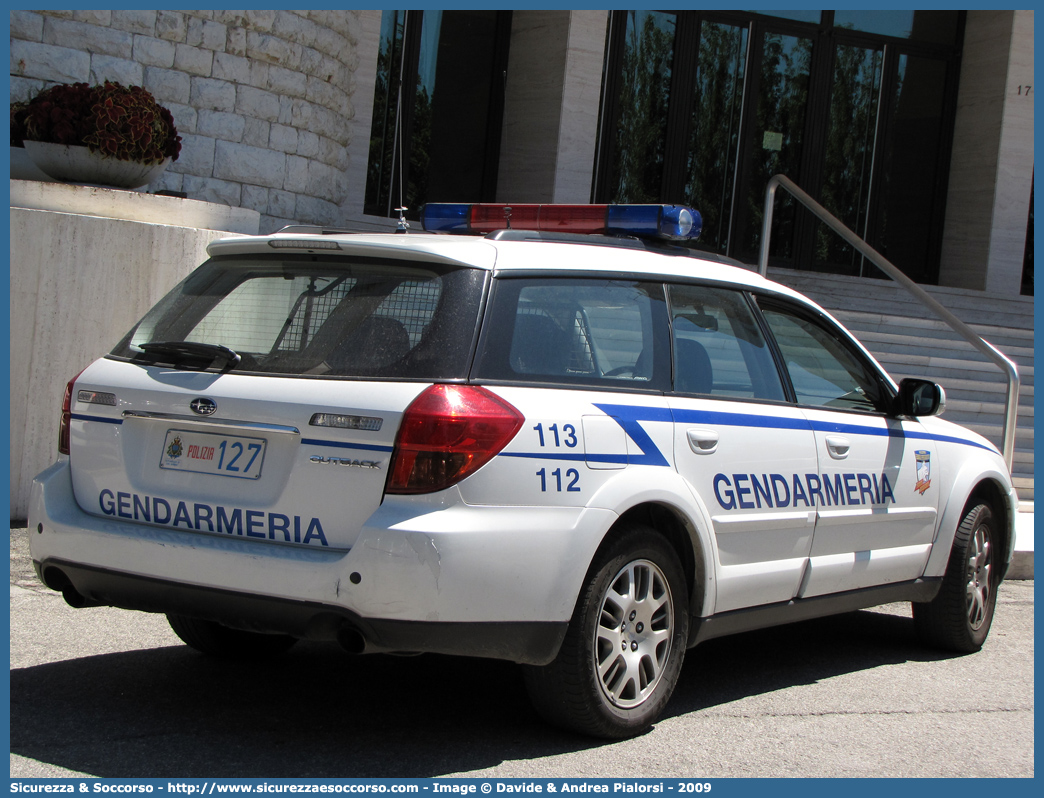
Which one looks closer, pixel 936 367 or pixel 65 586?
pixel 65 586

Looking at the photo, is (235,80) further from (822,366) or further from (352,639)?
(352,639)

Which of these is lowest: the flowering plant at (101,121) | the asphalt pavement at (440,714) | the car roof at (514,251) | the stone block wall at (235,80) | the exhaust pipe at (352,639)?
the asphalt pavement at (440,714)

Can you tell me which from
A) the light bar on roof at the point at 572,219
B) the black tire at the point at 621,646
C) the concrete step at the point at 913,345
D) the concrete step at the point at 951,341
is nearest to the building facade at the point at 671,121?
the concrete step at the point at 951,341

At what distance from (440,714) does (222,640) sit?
1.05 meters

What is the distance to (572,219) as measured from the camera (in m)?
4.90

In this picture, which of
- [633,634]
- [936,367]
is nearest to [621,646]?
[633,634]

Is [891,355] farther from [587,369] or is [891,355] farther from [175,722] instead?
[175,722]

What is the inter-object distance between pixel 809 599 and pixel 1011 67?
14.2 meters

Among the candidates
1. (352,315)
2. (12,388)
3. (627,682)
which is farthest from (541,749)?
(12,388)

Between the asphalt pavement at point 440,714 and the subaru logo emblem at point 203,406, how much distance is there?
1.02 m

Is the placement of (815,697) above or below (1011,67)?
below

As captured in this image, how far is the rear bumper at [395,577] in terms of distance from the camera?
3447 mm

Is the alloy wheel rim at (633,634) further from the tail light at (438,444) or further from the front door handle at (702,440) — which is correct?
the tail light at (438,444)

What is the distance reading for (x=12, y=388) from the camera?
7.26 metres
